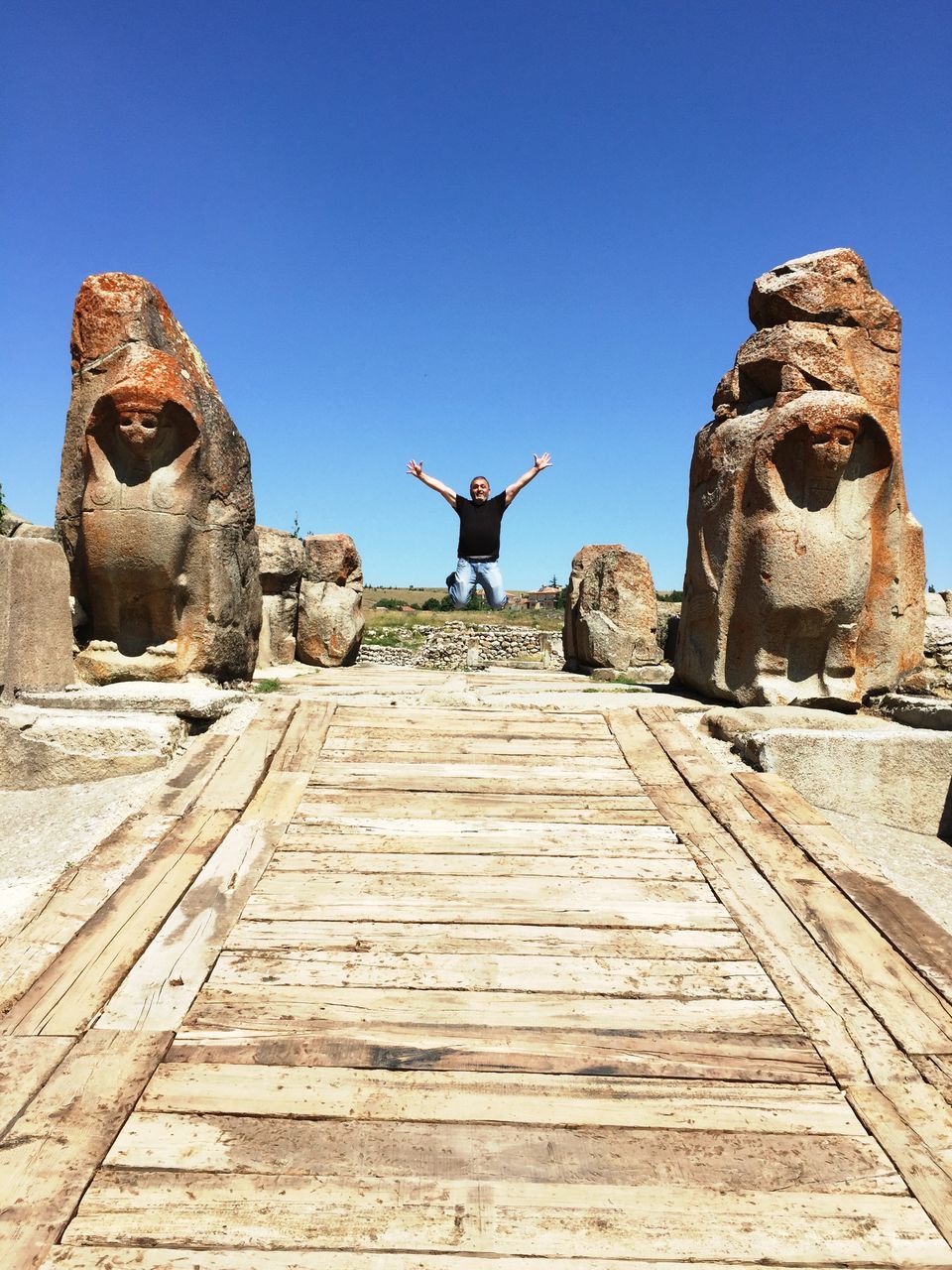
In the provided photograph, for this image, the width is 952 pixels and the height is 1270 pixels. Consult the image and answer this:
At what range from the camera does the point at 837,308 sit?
5.86 m

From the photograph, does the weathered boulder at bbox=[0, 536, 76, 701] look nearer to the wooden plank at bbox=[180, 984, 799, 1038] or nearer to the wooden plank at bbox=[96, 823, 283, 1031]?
the wooden plank at bbox=[96, 823, 283, 1031]

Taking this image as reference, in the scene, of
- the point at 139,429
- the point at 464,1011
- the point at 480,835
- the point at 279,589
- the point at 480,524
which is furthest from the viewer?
the point at 279,589

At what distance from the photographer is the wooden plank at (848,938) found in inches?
101

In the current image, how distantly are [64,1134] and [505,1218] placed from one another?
1.05 m

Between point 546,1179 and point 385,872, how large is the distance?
5.04 feet

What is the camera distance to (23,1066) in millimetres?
2246

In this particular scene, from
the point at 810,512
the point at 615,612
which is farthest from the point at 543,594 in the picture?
the point at 810,512

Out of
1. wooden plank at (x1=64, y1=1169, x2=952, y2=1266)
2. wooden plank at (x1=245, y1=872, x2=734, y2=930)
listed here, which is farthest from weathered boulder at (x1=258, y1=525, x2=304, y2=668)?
wooden plank at (x1=64, y1=1169, x2=952, y2=1266)

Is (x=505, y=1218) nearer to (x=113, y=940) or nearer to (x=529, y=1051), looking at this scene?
(x=529, y=1051)

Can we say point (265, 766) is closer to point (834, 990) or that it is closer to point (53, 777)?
point (53, 777)

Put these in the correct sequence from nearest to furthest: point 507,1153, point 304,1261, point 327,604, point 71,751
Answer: point 304,1261 → point 507,1153 → point 71,751 → point 327,604

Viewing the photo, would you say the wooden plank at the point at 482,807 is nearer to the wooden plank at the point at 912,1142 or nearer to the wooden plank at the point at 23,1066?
the wooden plank at the point at 23,1066

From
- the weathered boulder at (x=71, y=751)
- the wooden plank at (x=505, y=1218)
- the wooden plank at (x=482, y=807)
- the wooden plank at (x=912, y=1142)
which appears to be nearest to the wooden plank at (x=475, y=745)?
the wooden plank at (x=482, y=807)

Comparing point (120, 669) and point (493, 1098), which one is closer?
point (493, 1098)
